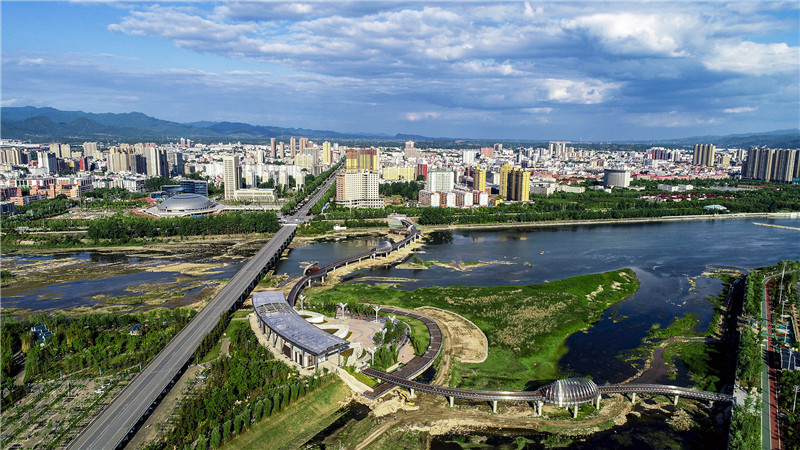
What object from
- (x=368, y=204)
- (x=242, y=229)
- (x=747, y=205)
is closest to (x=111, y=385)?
(x=242, y=229)

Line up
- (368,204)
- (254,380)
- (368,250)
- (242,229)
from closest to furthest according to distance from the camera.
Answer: (254,380) → (368,250) → (242,229) → (368,204)

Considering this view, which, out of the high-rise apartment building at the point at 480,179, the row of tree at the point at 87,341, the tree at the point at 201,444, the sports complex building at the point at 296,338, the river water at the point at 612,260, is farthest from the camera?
the high-rise apartment building at the point at 480,179

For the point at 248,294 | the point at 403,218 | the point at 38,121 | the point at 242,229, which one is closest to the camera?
the point at 248,294

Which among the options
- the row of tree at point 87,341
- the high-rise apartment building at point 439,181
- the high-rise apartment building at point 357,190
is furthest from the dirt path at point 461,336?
the high-rise apartment building at point 439,181

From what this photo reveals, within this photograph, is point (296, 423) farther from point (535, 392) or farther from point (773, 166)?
point (773, 166)

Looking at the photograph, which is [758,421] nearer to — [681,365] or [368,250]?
[681,365]

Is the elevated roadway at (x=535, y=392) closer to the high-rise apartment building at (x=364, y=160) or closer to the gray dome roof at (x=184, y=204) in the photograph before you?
the gray dome roof at (x=184, y=204)

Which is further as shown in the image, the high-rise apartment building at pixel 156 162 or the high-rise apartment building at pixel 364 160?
the high-rise apartment building at pixel 364 160

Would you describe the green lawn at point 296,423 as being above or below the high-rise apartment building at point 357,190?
below
